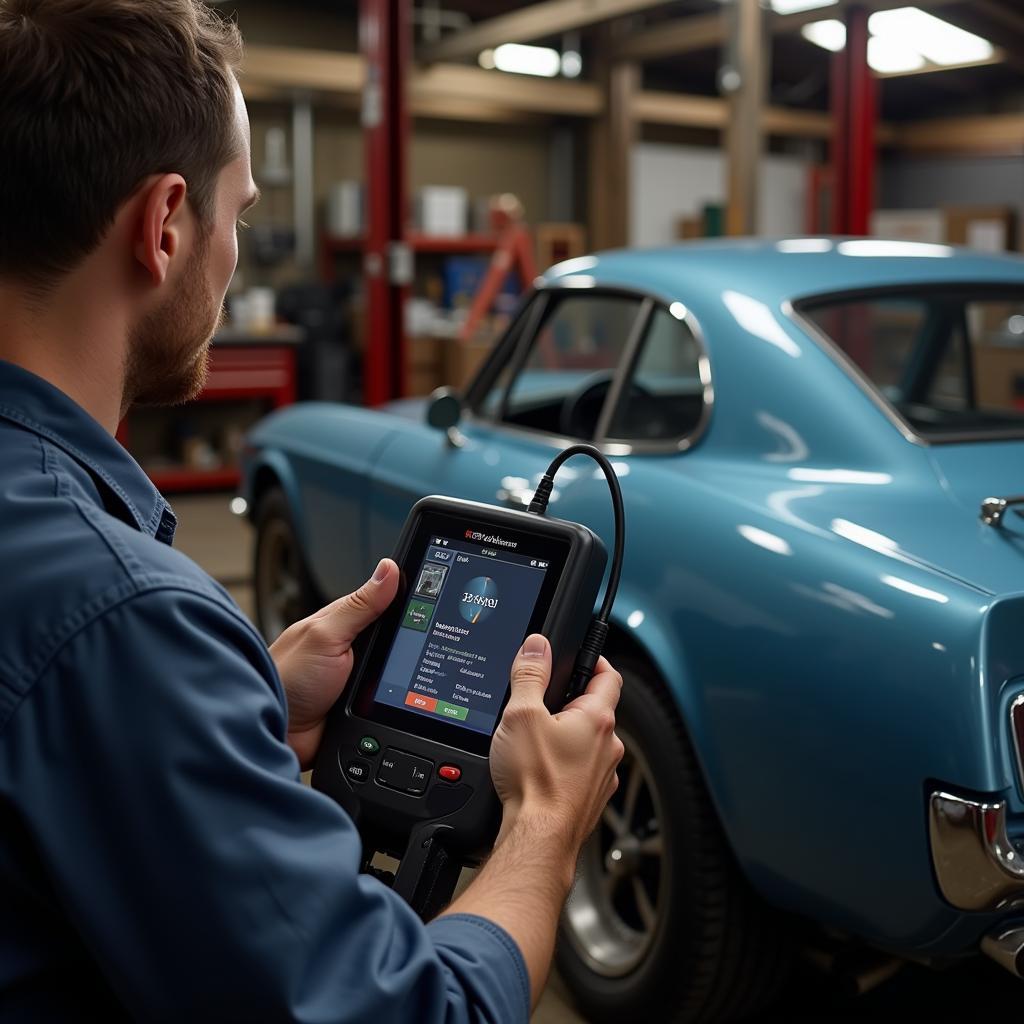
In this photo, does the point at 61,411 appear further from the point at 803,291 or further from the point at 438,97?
the point at 438,97

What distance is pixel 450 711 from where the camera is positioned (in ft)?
4.20

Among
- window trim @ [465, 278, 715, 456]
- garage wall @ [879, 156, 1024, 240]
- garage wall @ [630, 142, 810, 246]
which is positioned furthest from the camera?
garage wall @ [879, 156, 1024, 240]

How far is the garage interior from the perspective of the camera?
777 cm

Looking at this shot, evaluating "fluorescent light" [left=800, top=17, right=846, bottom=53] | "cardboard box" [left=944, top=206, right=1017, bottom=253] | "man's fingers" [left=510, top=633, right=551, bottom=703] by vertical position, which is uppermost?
"fluorescent light" [left=800, top=17, right=846, bottom=53]

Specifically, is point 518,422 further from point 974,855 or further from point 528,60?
point 528,60

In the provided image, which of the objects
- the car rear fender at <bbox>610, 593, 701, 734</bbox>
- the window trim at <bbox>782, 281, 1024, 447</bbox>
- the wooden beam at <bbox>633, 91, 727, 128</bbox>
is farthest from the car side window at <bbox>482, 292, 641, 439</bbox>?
the wooden beam at <bbox>633, 91, 727, 128</bbox>

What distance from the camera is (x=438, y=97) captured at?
1228cm

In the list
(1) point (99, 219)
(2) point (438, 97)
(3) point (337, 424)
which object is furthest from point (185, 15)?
(2) point (438, 97)

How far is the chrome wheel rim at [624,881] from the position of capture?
232 centimetres

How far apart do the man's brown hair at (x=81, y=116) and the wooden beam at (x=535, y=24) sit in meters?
7.92

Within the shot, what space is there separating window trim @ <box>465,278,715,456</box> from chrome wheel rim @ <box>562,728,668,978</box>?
571 mm

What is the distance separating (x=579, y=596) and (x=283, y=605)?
306cm

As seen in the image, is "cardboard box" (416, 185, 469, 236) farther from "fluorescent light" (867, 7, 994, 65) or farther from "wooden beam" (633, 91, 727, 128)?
"fluorescent light" (867, 7, 994, 65)

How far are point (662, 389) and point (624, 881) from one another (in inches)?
50.4
